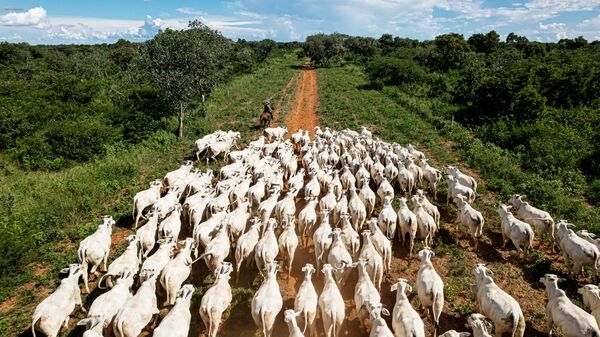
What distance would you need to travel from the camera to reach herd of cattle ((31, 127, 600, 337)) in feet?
25.5

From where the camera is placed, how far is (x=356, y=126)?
27047mm

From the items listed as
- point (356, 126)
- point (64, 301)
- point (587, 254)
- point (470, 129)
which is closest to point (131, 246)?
point (64, 301)

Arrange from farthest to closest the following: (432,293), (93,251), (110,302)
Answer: (93,251), (432,293), (110,302)

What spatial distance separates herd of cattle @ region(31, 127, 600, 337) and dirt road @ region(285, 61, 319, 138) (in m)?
10.2

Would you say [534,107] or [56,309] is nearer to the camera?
[56,309]

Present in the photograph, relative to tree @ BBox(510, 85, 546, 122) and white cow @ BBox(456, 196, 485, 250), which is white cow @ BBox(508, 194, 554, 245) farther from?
tree @ BBox(510, 85, 546, 122)

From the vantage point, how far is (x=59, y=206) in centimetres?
1413

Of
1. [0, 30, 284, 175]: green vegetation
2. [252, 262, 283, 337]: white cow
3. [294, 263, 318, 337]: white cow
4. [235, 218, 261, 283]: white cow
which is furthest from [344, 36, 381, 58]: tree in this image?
[252, 262, 283, 337]: white cow

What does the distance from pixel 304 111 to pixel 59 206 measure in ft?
72.5

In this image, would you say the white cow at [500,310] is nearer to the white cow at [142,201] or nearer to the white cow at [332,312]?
the white cow at [332,312]

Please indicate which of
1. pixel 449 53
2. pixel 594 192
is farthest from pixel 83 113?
pixel 449 53

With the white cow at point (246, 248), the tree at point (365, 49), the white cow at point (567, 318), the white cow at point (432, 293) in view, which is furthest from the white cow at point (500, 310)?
the tree at point (365, 49)

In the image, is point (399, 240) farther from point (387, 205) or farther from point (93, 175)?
point (93, 175)

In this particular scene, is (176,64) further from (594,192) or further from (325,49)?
(325,49)
